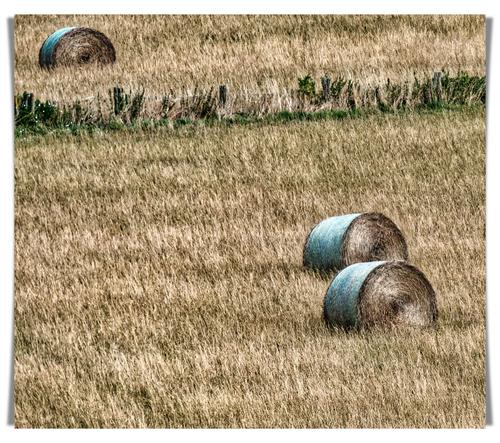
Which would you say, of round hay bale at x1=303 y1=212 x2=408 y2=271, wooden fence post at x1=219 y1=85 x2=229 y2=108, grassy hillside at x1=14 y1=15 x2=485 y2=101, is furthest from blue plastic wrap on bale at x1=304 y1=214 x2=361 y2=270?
wooden fence post at x1=219 y1=85 x2=229 y2=108

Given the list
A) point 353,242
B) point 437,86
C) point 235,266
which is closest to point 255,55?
point 437,86

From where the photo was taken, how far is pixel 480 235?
41.2 feet

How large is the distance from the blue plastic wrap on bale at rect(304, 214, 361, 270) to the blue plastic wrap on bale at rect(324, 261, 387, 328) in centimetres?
146

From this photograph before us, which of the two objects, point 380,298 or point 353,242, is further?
point 353,242

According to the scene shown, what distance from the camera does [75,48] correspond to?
1841cm

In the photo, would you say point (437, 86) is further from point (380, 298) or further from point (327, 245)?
point (380, 298)

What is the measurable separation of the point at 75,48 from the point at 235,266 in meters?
6.91

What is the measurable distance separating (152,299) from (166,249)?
56.1 inches

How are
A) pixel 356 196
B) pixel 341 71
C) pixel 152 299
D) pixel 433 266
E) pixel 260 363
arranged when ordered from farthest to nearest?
pixel 341 71
pixel 356 196
pixel 433 266
pixel 152 299
pixel 260 363

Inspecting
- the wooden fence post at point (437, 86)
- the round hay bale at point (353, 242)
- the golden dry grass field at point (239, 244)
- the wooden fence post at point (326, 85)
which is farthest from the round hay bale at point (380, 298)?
the wooden fence post at point (437, 86)

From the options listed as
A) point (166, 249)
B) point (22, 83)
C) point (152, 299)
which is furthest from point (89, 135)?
point (152, 299)

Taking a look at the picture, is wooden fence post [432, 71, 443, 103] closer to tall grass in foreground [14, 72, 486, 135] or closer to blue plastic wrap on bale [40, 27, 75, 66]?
tall grass in foreground [14, 72, 486, 135]

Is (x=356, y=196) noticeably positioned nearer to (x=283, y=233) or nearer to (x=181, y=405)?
(x=283, y=233)

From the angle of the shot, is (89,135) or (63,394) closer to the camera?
(63,394)
